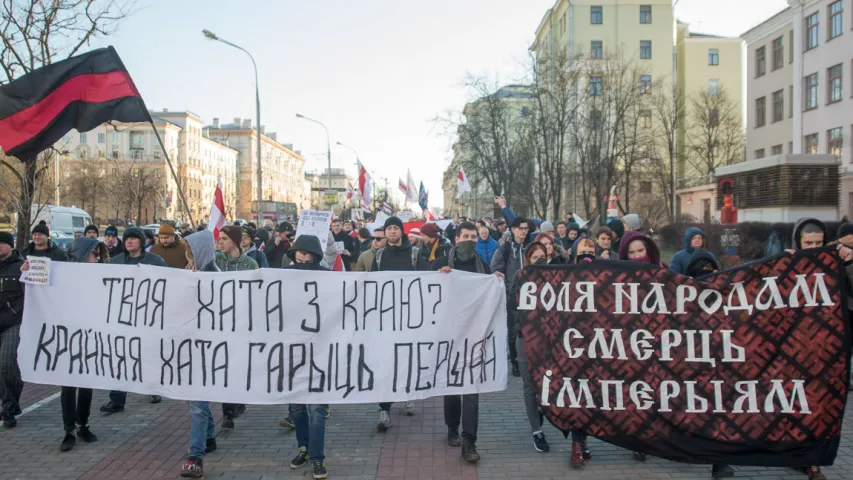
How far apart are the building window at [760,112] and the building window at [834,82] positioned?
9756 millimetres

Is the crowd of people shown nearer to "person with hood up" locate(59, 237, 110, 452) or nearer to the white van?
"person with hood up" locate(59, 237, 110, 452)

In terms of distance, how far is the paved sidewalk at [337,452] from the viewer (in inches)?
206

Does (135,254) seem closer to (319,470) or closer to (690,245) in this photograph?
(319,470)

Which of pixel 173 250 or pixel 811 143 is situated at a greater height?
pixel 811 143

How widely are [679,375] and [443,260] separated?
8.18 feet

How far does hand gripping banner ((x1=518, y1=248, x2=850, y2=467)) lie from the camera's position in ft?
15.8

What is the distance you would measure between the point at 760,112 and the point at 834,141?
1190 cm

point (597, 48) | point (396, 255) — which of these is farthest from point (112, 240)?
point (597, 48)

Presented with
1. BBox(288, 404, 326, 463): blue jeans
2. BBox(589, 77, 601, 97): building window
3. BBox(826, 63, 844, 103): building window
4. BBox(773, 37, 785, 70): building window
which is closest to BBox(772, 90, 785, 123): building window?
BBox(773, 37, 785, 70): building window

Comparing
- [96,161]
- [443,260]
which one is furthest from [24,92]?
[96,161]

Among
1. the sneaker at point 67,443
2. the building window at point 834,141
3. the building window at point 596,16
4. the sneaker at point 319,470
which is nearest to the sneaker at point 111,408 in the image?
the sneaker at point 67,443

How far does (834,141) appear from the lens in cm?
3769

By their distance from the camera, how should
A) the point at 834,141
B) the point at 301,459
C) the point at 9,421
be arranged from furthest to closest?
the point at 834,141 → the point at 9,421 → the point at 301,459

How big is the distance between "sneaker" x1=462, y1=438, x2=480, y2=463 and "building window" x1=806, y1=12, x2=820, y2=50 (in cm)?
4223
